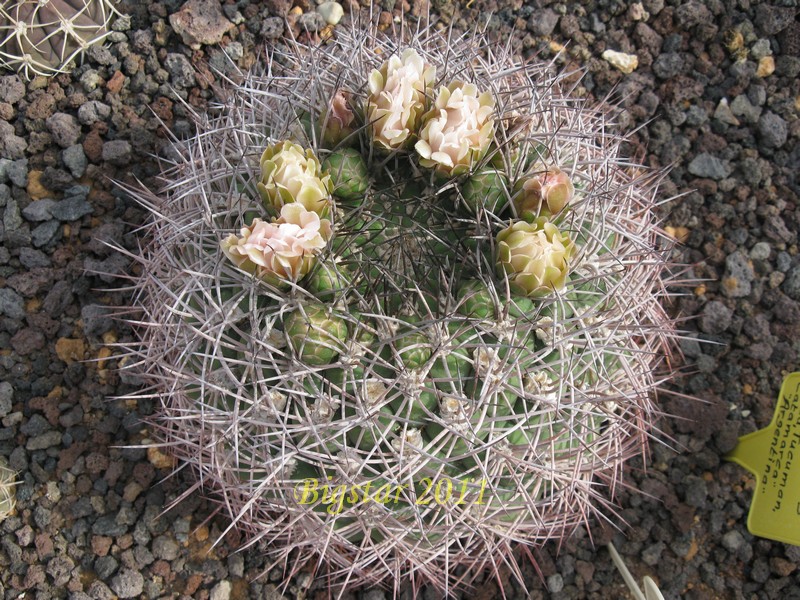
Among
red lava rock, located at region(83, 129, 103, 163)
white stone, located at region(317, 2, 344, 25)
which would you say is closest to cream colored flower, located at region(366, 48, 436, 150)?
white stone, located at region(317, 2, 344, 25)

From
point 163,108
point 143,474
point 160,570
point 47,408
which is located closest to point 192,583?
point 160,570

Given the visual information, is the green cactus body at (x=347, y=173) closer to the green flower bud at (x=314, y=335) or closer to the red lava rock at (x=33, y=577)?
the green flower bud at (x=314, y=335)

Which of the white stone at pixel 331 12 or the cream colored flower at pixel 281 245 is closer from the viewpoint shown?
the cream colored flower at pixel 281 245

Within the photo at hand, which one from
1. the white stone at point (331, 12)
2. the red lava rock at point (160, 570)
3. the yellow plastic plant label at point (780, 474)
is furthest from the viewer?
the white stone at point (331, 12)

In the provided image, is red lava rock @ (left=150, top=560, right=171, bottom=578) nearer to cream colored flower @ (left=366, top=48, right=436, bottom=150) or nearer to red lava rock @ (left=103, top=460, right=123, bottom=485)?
red lava rock @ (left=103, top=460, right=123, bottom=485)

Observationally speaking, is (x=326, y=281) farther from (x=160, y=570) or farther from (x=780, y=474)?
(x=780, y=474)

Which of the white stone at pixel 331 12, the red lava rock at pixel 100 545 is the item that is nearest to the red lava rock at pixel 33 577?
the red lava rock at pixel 100 545
